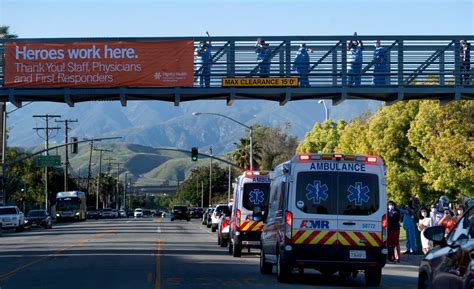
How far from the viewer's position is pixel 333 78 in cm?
3316

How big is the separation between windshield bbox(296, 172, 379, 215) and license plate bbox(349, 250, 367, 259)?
752 millimetres

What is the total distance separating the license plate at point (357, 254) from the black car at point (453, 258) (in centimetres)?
684

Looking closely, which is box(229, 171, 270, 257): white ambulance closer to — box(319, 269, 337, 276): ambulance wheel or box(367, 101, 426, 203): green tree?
box(319, 269, 337, 276): ambulance wheel

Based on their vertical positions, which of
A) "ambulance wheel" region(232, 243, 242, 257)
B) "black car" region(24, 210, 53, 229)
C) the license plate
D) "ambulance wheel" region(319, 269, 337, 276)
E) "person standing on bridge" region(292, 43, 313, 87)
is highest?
"person standing on bridge" region(292, 43, 313, 87)

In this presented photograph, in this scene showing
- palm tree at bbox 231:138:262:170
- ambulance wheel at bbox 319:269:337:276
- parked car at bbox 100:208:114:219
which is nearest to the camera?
ambulance wheel at bbox 319:269:337:276

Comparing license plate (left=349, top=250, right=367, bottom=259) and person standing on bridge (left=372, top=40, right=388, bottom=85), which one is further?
person standing on bridge (left=372, top=40, right=388, bottom=85)

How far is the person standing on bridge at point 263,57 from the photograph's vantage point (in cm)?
3272

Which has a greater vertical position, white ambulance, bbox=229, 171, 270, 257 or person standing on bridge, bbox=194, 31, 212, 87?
person standing on bridge, bbox=194, 31, 212, 87

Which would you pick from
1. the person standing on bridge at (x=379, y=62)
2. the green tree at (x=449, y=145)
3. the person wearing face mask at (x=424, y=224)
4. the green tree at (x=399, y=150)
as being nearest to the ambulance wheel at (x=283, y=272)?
the person wearing face mask at (x=424, y=224)

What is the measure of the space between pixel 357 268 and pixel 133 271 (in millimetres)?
6348

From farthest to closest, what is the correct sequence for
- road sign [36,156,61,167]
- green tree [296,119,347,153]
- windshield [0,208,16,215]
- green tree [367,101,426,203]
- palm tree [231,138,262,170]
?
palm tree [231,138,262,170] → road sign [36,156,61,167] → green tree [296,119,347,153] → windshield [0,208,16,215] → green tree [367,101,426,203]

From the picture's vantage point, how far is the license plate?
1888cm

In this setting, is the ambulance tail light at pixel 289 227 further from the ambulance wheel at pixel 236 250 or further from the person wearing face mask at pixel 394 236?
the ambulance wheel at pixel 236 250

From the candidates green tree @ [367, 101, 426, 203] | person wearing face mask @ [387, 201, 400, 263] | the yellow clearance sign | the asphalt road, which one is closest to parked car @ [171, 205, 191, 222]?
green tree @ [367, 101, 426, 203]
